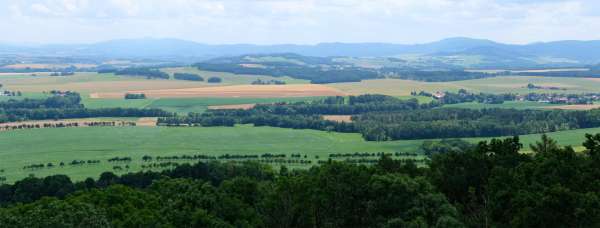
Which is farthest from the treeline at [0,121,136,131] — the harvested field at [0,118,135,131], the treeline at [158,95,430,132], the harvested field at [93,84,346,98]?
the harvested field at [93,84,346,98]

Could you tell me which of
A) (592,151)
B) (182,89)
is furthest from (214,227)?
(182,89)

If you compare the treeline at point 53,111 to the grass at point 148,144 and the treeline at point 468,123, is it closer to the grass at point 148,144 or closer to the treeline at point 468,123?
the grass at point 148,144

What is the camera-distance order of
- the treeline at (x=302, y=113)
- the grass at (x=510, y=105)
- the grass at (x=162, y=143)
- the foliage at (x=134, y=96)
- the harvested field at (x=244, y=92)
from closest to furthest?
the grass at (x=162, y=143), the treeline at (x=302, y=113), the grass at (x=510, y=105), the foliage at (x=134, y=96), the harvested field at (x=244, y=92)

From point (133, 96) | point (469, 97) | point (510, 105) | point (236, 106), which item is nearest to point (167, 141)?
point (236, 106)

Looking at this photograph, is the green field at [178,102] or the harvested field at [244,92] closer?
the green field at [178,102]

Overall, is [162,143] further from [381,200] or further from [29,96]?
[29,96]

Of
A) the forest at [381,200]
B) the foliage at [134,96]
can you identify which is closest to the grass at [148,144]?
the forest at [381,200]

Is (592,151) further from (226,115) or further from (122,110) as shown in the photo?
(122,110)
